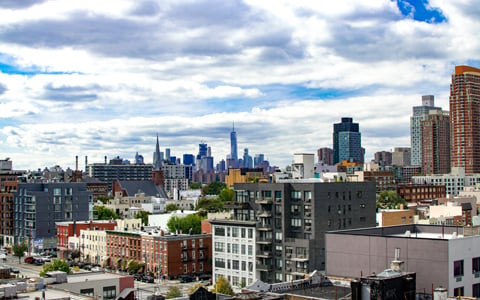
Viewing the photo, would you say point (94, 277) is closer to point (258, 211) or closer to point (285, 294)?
point (285, 294)

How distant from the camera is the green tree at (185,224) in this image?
162m

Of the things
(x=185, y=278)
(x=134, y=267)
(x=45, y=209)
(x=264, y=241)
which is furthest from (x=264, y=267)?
(x=45, y=209)

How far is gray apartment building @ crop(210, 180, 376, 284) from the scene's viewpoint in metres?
110

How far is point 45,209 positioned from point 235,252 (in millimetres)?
82471

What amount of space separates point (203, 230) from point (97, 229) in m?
30.8

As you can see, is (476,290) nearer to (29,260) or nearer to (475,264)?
(475,264)

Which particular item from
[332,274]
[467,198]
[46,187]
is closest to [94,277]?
[332,274]

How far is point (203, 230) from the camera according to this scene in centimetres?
15162

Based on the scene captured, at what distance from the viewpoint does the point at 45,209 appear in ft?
599

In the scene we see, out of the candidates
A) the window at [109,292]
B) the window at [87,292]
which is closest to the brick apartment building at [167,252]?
the window at [109,292]

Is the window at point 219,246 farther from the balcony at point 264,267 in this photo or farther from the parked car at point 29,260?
the parked car at point 29,260

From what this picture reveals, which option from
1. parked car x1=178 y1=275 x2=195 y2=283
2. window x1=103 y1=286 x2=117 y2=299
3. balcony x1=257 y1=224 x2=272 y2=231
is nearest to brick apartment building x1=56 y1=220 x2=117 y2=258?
parked car x1=178 y1=275 x2=195 y2=283

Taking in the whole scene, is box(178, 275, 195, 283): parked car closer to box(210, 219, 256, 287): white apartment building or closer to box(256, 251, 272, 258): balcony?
box(210, 219, 256, 287): white apartment building

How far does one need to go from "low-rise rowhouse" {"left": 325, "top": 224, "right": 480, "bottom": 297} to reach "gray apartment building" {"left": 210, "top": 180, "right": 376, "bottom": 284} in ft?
122
